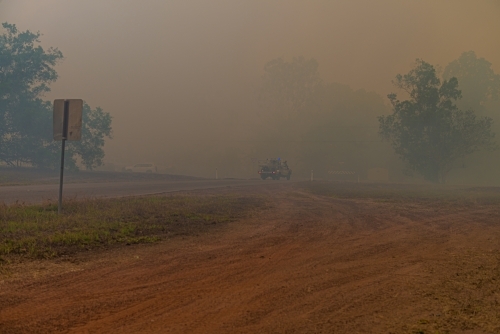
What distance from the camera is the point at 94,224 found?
10.6 m

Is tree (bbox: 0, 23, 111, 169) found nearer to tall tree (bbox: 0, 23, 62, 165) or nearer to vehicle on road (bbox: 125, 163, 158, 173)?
tall tree (bbox: 0, 23, 62, 165)

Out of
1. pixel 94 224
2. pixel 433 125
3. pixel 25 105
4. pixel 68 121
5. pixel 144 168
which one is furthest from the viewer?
pixel 144 168

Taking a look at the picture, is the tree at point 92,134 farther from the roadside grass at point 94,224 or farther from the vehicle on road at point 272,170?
the roadside grass at point 94,224

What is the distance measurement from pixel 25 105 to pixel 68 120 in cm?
3070

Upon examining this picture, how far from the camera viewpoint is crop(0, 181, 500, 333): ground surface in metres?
4.58

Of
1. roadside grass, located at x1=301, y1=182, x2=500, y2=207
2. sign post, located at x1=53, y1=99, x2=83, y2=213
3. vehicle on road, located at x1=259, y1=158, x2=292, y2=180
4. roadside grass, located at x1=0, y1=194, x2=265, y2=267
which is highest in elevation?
sign post, located at x1=53, y1=99, x2=83, y2=213

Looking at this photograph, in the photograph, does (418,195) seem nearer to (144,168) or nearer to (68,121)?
(68,121)

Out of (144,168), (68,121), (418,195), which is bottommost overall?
(144,168)

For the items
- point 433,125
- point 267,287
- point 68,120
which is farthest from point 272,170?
point 267,287

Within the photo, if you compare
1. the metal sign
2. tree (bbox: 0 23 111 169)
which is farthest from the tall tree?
the metal sign

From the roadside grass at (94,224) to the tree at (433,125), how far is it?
1486 inches

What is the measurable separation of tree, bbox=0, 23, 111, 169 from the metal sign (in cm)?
2880

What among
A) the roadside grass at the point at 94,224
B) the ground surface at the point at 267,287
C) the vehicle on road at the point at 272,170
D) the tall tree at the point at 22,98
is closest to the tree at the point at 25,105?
the tall tree at the point at 22,98

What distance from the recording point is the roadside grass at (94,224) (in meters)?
8.09
